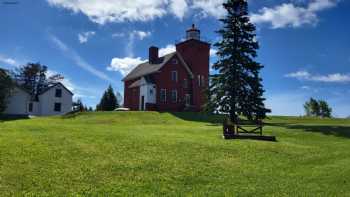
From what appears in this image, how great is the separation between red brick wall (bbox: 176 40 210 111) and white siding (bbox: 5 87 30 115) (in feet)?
80.5

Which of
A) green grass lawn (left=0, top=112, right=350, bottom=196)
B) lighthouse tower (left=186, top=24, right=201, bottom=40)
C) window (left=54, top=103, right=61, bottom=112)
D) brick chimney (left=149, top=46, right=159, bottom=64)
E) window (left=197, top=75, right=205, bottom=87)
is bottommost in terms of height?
green grass lawn (left=0, top=112, right=350, bottom=196)

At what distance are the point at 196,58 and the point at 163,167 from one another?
41.6 meters

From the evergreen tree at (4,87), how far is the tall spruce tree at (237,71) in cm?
3004

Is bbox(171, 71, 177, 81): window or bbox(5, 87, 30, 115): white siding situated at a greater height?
bbox(171, 71, 177, 81): window

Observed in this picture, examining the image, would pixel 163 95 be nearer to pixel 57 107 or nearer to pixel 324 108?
pixel 57 107

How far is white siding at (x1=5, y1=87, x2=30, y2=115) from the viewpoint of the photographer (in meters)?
55.6

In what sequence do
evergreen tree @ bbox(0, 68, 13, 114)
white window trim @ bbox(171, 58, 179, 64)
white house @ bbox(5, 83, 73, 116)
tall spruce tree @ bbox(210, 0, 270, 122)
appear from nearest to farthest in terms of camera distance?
1. tall spruce tree @ bbox(210, 0, 270, 122)
2. evergreen tree @ bbox(0, 68, 13, 114)
3. white window trim @ bbox(171, 58, 179, 64)
4. white house @ bbox(5, 83, 73, 116)

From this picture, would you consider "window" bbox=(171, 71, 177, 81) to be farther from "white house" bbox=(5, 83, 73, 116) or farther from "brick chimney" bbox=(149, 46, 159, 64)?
"white house" bbox=(5, 83, 73, 116)

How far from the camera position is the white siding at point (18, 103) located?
2188 inches

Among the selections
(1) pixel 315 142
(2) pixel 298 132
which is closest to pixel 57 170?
(1) pixel 315 142

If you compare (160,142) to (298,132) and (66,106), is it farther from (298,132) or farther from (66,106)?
(66,106)

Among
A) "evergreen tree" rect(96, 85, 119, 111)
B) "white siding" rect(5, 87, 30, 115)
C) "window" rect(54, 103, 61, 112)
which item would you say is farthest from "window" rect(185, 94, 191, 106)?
"white siding" rect(5, 87, 30, 115)

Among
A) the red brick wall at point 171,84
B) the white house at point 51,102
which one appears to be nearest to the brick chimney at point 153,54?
the red brick wall at point 171,84

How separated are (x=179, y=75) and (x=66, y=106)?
21360 millimetres
